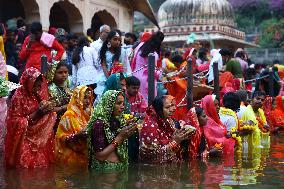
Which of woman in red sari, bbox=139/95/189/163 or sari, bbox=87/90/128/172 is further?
woman in red sari, bbox=139/95/189/163

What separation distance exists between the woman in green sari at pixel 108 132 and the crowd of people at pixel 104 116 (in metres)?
0.01

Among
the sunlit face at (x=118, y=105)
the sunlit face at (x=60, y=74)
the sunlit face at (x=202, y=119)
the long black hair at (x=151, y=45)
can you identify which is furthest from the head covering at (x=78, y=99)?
the long black hair at (x=151, y=45)

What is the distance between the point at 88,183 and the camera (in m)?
5.69

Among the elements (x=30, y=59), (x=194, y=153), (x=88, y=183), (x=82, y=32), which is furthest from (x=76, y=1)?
(x=88, y=183)

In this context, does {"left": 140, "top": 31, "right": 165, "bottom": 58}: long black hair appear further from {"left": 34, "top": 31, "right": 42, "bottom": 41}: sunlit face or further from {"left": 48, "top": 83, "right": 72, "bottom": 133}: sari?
{"left": 48, "top": 83, "right": 72, "bottom": 133}: sari

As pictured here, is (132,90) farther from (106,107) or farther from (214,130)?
(106,107)

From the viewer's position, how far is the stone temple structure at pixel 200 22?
2350 cm

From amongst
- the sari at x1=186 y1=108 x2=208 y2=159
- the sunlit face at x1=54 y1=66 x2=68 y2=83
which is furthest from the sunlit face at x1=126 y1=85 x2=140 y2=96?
the sunlit face at x1=54 y1=66 x2=68 y2=83

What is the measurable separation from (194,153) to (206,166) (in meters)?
0.56

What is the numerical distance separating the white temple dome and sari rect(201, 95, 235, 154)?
17468 millimetres

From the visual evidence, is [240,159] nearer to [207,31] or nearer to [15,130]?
[15,130]

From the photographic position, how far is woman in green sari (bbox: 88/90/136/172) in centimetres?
623

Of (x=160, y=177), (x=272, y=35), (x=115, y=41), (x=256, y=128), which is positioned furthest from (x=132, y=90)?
(x=272, y=35)

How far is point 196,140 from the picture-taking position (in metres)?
7.61
